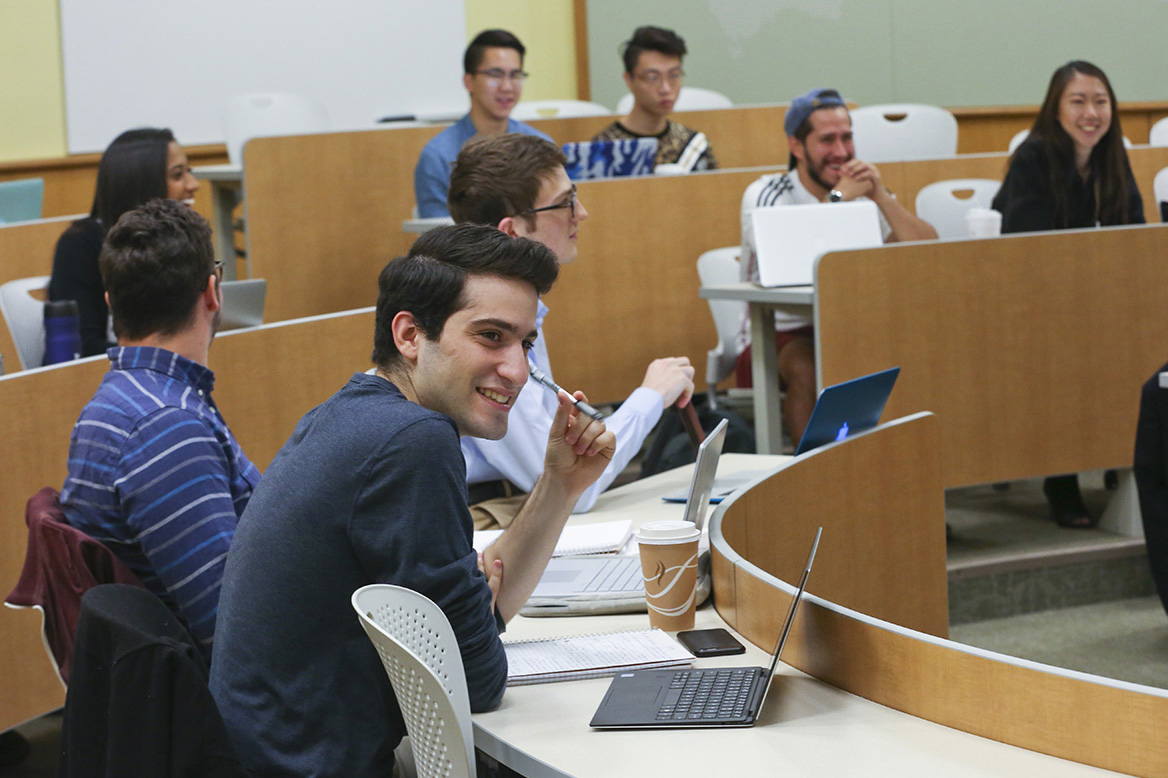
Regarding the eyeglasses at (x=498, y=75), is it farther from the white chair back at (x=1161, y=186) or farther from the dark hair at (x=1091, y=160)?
the white chair back at (x=1161, y=186)

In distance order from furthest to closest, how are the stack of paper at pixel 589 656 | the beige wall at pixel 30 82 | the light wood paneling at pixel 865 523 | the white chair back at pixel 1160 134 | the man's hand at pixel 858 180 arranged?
1. the beige wall at pixel 30 82
2. the white chair back at pixel 1160 134
3. the man's hand at pixel 858 180
4. the light wood paneling at pixel 865 523
5. the stack of paper at pixel 589 656

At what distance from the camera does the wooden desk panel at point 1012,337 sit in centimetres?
339

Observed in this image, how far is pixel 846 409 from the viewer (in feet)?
6.60

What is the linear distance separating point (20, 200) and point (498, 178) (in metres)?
4.05

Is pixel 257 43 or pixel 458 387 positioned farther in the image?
pixel 257 43

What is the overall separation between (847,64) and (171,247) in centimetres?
577

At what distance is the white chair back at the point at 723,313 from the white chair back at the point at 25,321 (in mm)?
1952

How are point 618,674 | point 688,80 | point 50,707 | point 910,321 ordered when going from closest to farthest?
point 618,674
point 50,707
point 910,321
point 688,80

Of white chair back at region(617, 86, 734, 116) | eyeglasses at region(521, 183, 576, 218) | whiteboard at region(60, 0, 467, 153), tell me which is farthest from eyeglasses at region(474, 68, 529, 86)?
eyeglasses at region(521, 183, 576, 218)

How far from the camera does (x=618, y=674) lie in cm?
138

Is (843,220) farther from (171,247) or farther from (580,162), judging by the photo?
(171,247)

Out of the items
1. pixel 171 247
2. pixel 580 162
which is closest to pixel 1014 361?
pixel 580 162

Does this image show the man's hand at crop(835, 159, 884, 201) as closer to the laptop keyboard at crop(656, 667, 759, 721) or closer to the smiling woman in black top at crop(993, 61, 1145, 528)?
the smiling woman in black top at crop(993, 61, 1145, 528)

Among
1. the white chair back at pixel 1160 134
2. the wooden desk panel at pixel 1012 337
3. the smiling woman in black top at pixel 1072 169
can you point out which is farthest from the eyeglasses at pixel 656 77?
the white chair back at pixel 1160 134
